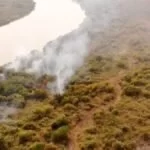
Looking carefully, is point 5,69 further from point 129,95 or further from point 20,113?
point 129,95

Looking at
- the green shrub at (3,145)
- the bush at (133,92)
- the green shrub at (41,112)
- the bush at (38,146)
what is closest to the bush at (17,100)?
the green shrub at (41,112)

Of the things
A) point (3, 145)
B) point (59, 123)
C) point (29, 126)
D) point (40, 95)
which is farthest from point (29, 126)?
point (40, 95)

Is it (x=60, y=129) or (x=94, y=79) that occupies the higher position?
(x=94, y=79)

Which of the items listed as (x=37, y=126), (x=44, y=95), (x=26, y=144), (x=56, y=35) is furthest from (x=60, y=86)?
(x=56, y=35)

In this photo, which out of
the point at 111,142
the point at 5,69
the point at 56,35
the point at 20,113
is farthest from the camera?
the point at 56,35

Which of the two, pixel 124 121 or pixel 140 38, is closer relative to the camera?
pixel 124 121

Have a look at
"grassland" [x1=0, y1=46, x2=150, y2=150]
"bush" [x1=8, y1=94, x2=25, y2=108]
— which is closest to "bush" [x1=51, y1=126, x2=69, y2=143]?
"grassland" [x1=0, y1=46, x2=150, y2=150]

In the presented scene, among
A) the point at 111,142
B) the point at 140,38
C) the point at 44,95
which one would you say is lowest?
the point at 111,142
